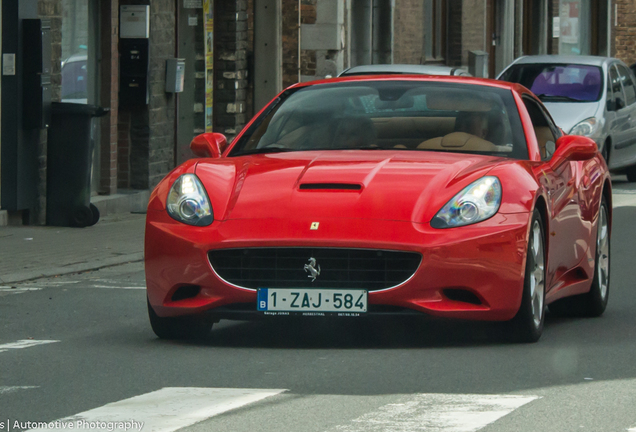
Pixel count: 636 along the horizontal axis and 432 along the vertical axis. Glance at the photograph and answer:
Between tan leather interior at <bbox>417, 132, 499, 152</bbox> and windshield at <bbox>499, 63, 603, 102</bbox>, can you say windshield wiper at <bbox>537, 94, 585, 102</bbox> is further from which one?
Result: tan leather interior at <bbox>417, 132, 499, 152</bbox>

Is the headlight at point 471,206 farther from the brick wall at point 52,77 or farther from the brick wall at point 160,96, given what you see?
the brick wall at point 160,96

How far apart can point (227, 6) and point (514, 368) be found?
50.6ft

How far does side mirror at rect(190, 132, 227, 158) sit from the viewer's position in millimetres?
8125

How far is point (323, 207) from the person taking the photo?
6.95m

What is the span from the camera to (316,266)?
690cm

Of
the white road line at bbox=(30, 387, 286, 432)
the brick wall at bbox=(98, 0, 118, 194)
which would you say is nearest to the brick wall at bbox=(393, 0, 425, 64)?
the brick wall at bbox=(98, 0, 118, 194)

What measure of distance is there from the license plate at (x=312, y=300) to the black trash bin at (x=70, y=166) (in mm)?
7996

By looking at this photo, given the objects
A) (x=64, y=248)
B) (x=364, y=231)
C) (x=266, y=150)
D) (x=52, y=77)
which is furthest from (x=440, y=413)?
(x=52, y=77)

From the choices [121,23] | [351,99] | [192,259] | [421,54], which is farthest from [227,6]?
[192,259]

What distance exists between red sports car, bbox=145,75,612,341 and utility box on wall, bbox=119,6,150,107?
375 inches

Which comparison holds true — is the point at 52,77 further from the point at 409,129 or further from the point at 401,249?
the point at 401,249

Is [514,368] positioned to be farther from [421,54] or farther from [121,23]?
[421,54]

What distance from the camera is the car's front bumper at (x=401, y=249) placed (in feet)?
22.3

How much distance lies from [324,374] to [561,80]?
1361 cm
